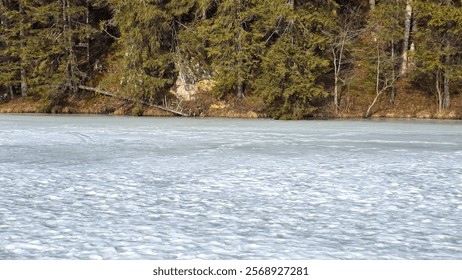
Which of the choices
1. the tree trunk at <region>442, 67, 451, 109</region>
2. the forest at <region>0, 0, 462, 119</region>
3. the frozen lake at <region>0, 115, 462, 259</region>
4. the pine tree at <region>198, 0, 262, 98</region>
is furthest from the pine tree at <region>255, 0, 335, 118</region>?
the frozen lake at <region>0, 115, 462, 259</region>

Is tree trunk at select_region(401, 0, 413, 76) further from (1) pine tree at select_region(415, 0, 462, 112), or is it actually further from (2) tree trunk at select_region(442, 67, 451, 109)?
(2) tree trunk at select_region(442, 67, 451, 109)

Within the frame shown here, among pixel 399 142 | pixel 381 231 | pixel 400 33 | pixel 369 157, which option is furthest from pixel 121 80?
pixel 381 231

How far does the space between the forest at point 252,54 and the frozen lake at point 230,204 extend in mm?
18295

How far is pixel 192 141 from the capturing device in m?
13.0

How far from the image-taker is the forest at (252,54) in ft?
90.4

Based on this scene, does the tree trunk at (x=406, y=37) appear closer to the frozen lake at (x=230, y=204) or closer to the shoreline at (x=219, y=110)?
the shoreline at (x=219, y=110)

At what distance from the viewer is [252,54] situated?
30500 mm

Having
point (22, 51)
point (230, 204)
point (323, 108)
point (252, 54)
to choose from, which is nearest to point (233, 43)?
point (252, 54)

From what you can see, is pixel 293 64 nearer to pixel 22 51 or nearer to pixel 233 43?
pixel 233 43

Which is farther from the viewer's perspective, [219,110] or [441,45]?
[219,110]

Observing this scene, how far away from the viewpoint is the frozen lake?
377 centimetres

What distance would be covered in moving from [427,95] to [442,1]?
17.7 feet

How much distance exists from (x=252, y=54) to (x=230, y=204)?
25881mm

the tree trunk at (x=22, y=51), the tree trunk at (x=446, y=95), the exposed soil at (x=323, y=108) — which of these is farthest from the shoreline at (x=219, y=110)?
the tree trunk at (x=22, y=51)
